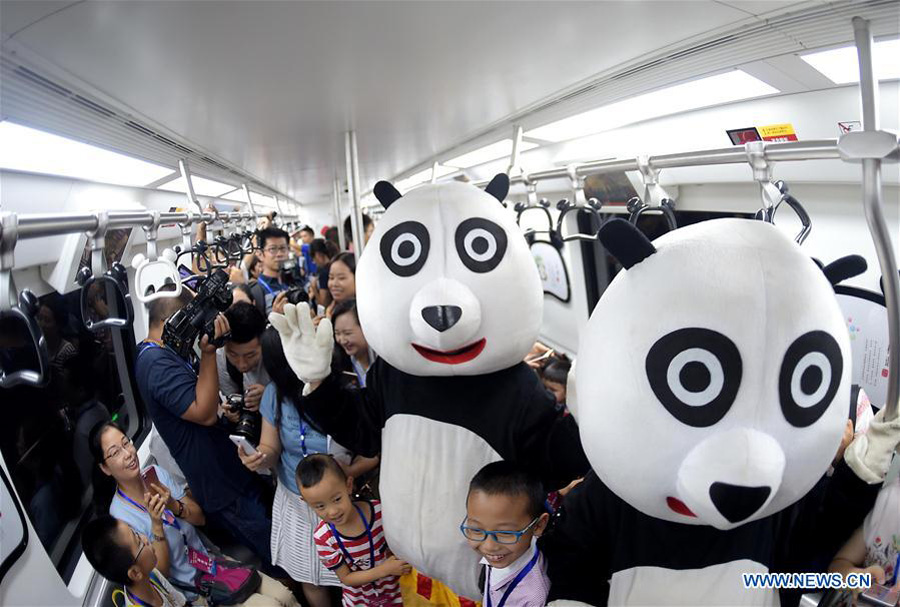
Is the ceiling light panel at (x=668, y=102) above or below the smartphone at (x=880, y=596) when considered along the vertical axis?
above

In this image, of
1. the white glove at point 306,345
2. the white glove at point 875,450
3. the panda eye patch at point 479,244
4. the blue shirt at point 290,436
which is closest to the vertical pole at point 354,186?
the blue shirt at point 290,436

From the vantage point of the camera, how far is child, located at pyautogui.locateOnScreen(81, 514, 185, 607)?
204 cm

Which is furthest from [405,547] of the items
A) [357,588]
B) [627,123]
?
[627,123]

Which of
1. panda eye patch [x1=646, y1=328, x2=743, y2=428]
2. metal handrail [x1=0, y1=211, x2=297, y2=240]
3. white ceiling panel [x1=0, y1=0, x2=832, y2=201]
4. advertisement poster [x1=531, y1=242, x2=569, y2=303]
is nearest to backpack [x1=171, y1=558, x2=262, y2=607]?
metal handrail [x1=0, y1=211, x2=297, y2=240]

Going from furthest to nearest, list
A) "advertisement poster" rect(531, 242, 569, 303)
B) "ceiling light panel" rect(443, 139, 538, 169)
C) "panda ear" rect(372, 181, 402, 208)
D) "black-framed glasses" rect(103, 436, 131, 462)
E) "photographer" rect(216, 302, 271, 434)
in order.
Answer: "advertisement poster" rect(531, 242, 569, 303), "ceiling light panel" rect(443, 139, 538, 169), "photographer" rect(216, 302, 271, 434), "black-framed glasses" rect(103, 436, 131, 462), "panda ear" rect(372, 181, 402, 208)

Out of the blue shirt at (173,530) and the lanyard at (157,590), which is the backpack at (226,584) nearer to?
the blue shirt at (173,530)

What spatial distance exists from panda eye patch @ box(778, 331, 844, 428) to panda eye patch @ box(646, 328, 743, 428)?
0.11m

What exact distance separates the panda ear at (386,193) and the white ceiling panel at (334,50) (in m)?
0.37

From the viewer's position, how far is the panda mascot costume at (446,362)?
1.82m

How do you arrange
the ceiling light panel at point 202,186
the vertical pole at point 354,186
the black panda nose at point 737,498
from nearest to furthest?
the black panda nose at point 737,498, the vertical pole at point 354,186, the ceiling light panel at point 202,186

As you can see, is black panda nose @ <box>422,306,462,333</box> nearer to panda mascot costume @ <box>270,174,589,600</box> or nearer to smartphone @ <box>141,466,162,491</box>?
panda mascot costume @ <box>270,174,589,600</box>

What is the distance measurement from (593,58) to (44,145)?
6.62 ft

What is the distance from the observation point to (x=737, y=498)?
1.14 m

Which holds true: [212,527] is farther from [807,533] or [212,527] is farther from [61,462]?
[807,533]
